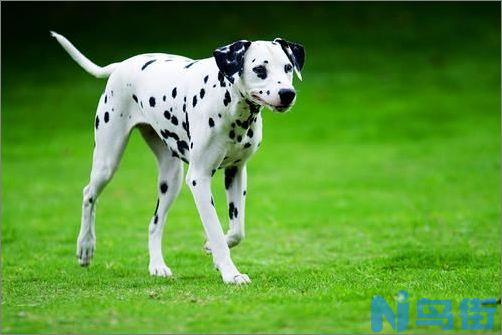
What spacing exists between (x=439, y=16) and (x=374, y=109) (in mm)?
11807

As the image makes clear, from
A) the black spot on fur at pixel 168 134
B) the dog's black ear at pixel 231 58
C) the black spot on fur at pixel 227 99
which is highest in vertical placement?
the dog's black ear at pixel 231 58

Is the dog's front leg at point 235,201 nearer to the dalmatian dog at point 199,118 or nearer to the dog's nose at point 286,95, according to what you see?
the dalmatian dog at point 199,118

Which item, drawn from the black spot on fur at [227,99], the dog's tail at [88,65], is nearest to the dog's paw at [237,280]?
the black spot on fur at [227,99]

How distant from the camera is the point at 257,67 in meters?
8.59

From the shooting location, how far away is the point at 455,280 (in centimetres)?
919

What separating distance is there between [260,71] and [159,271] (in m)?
2.74

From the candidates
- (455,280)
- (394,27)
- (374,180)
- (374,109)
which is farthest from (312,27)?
(455,280)

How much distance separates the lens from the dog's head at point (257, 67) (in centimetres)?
854

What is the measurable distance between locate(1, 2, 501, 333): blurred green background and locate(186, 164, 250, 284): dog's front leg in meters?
0.17

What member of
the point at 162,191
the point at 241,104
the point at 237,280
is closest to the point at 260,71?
the point at 241,104

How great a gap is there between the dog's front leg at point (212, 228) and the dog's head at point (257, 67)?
3.09ft

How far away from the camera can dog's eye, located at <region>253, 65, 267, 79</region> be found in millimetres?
8578

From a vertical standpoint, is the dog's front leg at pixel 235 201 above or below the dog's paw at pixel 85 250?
above

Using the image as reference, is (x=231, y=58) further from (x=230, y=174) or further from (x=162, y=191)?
(x=162, y=191)
